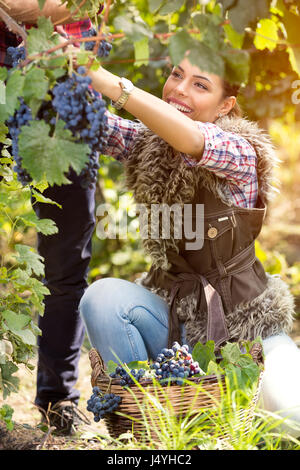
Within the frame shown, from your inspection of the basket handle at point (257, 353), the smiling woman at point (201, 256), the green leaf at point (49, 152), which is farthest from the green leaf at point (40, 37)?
the basket handle at point (257, 353)

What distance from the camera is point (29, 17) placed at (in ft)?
5.47

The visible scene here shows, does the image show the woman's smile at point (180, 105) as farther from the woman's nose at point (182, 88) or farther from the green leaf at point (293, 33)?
the green leaf at point (293, 33)

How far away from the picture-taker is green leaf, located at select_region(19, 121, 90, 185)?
4.17 feet

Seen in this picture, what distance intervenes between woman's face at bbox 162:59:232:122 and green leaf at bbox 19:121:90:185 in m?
0.83

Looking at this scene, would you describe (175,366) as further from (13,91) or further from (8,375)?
(13,91)

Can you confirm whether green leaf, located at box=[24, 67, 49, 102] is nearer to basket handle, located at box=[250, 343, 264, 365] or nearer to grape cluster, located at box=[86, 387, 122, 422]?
grape cluster, located at box=[86, 387, 122, 422]

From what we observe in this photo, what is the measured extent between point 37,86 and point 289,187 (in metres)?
5.74

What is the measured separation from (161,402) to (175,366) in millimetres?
100

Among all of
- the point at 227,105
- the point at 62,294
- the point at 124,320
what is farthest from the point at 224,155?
the point at 62,294

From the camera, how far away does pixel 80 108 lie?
128 centimetres

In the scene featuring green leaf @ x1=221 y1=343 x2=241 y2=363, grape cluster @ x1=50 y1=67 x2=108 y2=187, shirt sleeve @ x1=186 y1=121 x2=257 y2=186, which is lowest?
green leaf @ x1=221 y1=343 x2=241 y2=363

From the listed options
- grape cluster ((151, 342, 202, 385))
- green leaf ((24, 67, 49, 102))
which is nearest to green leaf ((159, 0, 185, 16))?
green leaf ((24, 67, 49, 102))

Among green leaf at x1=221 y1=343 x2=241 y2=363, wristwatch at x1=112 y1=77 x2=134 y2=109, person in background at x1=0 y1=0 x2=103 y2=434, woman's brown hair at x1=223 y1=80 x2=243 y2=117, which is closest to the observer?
wristwatch at x1=112 y1=77 x2=134 y2=109
